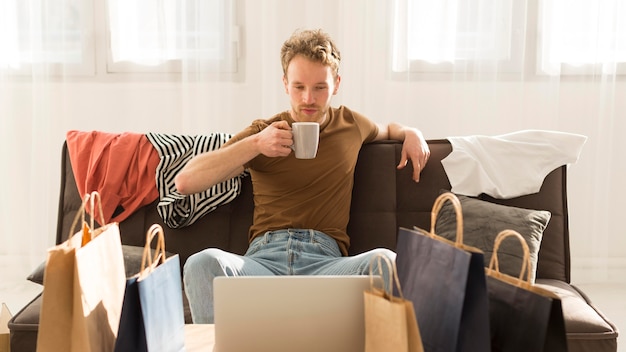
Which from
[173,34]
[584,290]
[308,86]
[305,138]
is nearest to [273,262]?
[305,138]

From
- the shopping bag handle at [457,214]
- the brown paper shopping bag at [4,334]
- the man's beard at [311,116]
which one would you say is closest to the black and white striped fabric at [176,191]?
the man's beard at [311,116]

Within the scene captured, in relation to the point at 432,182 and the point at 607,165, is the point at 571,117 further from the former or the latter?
the point at 432,182

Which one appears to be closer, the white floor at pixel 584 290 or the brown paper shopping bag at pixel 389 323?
the brown paper shopping bag at pixel 389 323

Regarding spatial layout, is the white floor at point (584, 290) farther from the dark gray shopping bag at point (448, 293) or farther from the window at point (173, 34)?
the dark gray shopping bag at point (448, 293)

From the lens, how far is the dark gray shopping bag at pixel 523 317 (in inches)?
47.8

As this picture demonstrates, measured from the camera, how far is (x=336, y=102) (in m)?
3.61

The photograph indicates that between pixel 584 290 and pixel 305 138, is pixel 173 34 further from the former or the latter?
pixel 584 290

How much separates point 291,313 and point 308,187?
3.51 feet

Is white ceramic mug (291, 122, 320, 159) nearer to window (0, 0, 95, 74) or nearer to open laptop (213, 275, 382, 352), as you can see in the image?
open laptop (213, 275, 382, 352)

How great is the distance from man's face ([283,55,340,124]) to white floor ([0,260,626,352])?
1.63m

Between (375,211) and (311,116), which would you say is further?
(375,211)

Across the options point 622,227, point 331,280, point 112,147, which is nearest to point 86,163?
point 112,147

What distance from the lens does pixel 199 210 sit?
2490mm

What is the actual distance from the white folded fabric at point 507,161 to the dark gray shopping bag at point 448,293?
122 centimetres
